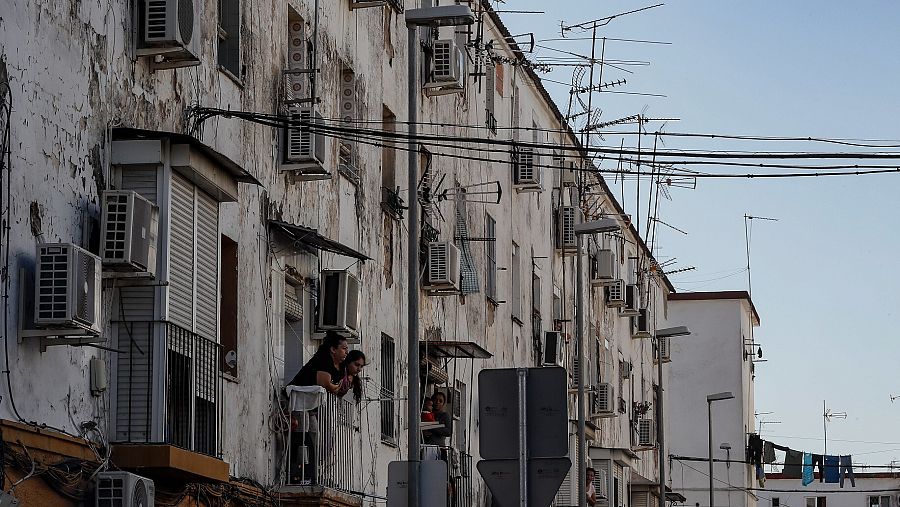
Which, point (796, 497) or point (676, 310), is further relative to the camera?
point (796, 497)

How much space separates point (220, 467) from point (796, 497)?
275 feet

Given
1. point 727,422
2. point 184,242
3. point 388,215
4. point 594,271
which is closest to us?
point 184,242

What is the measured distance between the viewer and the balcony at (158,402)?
15.0 metres

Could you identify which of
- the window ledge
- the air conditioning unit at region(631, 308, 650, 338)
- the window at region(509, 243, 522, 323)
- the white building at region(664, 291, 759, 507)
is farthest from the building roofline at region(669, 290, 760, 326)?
the window ledge

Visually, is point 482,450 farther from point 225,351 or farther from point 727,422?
point 727,422

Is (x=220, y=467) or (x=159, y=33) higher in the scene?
(x=159, y=33)

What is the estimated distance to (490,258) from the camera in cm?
3309

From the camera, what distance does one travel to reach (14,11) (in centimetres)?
1375

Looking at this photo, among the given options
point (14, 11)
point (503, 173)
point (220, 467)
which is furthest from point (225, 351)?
point (503, 173)

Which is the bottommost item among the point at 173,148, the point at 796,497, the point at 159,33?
the point at 796,497

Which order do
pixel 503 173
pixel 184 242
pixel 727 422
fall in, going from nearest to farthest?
1. pixel 184 242
2. pixel 503 173
3. pixel 727 422

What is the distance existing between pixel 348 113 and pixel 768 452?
5623cm

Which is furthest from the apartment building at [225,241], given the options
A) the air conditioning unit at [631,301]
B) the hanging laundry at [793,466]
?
the hanging laundry at [793,466]

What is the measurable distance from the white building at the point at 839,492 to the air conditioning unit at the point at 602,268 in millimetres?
52829
